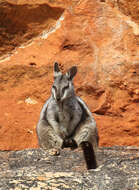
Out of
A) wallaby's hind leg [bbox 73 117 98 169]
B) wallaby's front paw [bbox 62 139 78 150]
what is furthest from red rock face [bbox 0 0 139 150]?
wallaby's front paw [bbox 62 139 78 150]

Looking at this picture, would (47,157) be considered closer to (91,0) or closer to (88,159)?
(88,159)

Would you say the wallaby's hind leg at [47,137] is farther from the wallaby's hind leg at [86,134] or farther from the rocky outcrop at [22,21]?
the rocky outcrop at [22,21]

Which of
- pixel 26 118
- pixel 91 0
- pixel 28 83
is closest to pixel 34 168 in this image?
pixel 26 118

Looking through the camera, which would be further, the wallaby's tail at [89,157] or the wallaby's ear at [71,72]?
the wallaby's ear at [71,72]

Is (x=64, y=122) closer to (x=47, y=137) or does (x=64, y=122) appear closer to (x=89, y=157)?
(x=47, y=137)

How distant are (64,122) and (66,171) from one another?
107 inches

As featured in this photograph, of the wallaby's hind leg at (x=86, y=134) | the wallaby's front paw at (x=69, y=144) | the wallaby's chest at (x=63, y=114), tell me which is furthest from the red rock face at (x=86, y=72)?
the wallaby's front paw at (x=69, y=144)

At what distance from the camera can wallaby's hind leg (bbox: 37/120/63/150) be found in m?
7.11

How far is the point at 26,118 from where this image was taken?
10.6 m

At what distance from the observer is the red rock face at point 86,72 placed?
1039cm

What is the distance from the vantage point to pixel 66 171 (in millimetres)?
4746

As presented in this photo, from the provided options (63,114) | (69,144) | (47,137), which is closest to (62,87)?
(63,114)

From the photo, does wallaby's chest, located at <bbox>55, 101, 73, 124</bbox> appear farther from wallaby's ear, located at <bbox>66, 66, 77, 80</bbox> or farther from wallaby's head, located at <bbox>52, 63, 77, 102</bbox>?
wallaby's ear, located at <bbox>66, 66, 77, 80</bbox>

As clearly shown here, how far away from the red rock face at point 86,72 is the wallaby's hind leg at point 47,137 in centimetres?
298
